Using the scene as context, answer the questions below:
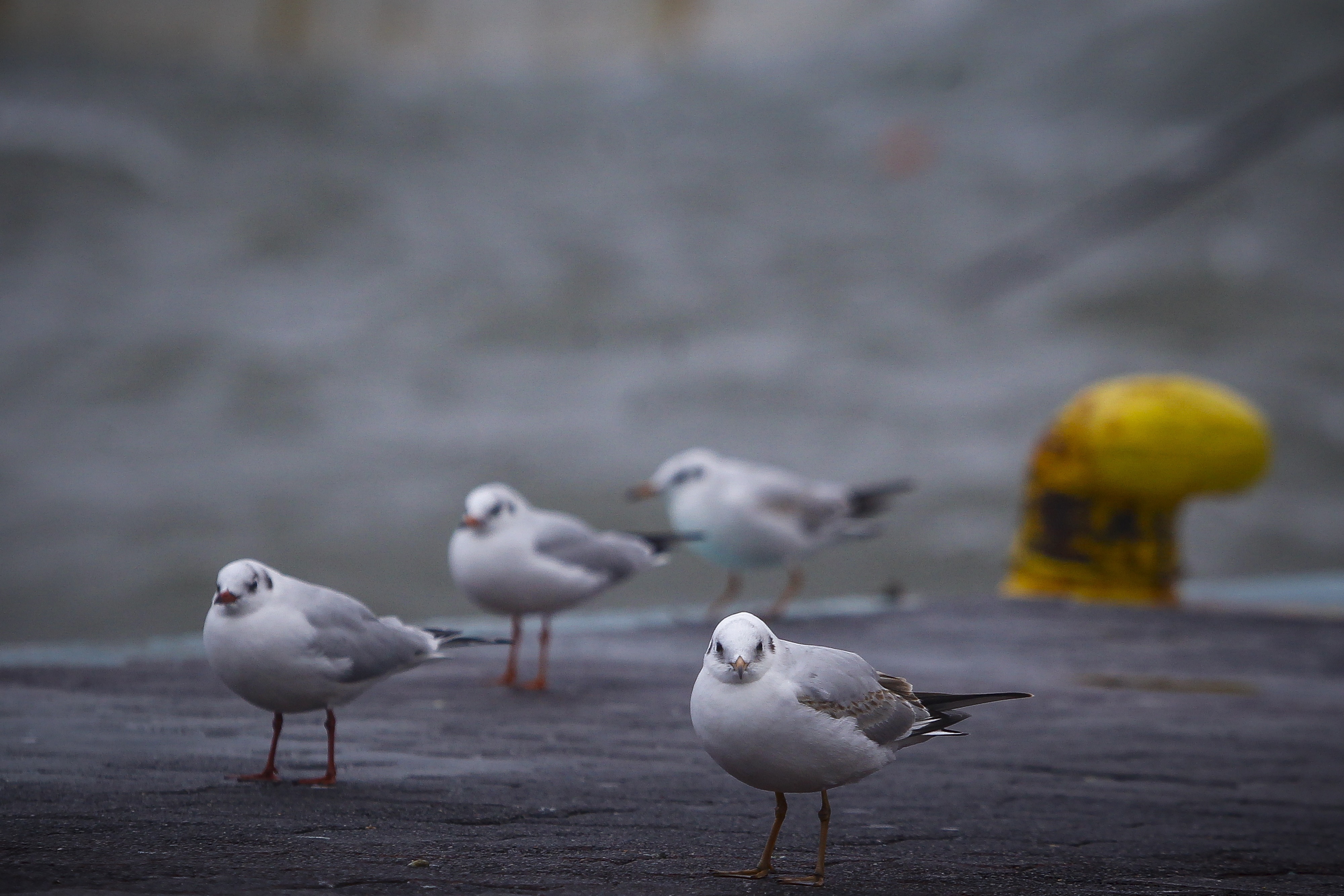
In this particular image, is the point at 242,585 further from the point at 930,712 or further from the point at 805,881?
the point at 930,712

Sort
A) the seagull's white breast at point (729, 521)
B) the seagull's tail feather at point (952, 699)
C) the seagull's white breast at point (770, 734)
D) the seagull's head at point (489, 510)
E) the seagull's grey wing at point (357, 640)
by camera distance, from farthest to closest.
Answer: the seagull's white breast at point (729, 521)
the seagull's head at point (489, 510)
the seagull's grey wing at point (357, 640)
the seagull's tail feather at point (952, 699)
the seagull's white breast at point (770, 734)

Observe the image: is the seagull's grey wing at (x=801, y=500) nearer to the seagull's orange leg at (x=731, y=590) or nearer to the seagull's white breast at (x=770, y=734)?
the seagull's orange leg at (x=731, y=590)

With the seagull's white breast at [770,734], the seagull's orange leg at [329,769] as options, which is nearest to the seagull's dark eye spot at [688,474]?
the seagull's orange leg at [329,769]

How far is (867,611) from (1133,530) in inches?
65.9

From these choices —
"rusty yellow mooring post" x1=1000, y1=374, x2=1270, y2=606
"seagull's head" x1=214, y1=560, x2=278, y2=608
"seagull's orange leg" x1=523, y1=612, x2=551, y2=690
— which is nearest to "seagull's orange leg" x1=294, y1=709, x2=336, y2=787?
"seagull's head" x1=214, y1=560, x2=278, y2=608

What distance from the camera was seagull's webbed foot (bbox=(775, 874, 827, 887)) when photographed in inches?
119

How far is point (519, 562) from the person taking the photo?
5.57 m

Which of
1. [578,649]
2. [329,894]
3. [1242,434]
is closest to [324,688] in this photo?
[329,894]

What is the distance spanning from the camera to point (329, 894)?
2.75m

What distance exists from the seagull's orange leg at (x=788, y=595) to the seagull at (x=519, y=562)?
2203 millimetres

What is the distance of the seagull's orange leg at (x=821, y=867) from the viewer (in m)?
3.04

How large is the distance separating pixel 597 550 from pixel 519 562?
603mm

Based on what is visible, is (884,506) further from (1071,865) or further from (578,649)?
(1071,865)

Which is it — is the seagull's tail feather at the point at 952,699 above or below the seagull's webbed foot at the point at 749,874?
above
